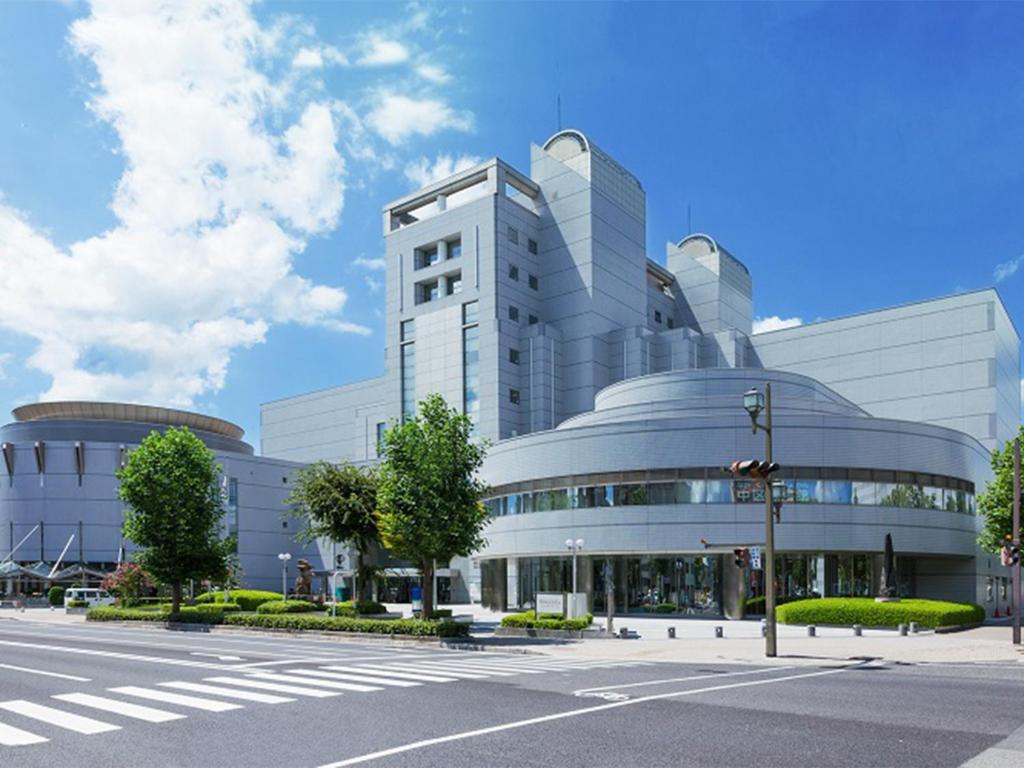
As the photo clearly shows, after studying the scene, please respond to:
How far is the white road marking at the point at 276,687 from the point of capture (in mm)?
16688

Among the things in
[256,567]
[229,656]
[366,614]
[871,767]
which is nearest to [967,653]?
[871,767]

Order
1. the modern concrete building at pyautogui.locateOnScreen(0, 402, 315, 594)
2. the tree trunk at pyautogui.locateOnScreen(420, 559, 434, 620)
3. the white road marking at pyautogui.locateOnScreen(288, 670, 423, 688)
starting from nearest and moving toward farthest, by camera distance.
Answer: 1. the white road marking at pyautogui.locateOnScreen(288, 670, 423, 688)
2. the tree trunk at pyautogui.locateOnScreen(420, 559, 434, 620)
3. the modern concrete building at pyautogui.locateOnScreen(0, 402, 315, 594)

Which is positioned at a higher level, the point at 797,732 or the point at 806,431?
the point at 806,431

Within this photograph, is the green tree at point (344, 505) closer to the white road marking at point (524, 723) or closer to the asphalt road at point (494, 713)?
the asphalt road at point (494, 713)

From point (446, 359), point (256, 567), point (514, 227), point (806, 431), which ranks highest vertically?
point (514, 227)

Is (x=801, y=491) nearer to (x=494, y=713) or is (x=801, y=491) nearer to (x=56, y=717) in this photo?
(x=494, y=713)

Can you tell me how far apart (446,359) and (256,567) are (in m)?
28.1

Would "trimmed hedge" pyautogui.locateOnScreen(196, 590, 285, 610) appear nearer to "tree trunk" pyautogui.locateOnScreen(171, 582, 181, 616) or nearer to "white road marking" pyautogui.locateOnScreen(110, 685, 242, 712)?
"tree trunk" pyautogui.locateOnScreen(171, 582, 181, 616)

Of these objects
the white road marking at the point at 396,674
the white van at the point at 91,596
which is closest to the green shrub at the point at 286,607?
the white van at the point at 91,596

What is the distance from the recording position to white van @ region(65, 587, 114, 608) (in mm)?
66562

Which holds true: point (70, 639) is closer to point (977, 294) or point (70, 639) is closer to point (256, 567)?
point (256, 567)

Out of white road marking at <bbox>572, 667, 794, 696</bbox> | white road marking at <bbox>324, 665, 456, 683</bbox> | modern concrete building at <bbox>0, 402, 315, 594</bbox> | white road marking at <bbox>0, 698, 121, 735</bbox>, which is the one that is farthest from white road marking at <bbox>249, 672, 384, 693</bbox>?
modern concrete building at <bbox>0, 402, 315, 594</bbox>

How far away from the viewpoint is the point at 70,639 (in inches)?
1394

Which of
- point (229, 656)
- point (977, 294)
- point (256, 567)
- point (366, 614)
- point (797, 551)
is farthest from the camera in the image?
point (256, 567)
